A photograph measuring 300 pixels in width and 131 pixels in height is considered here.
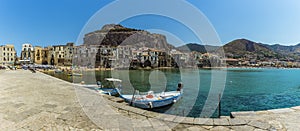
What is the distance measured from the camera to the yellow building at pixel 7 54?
204 ft

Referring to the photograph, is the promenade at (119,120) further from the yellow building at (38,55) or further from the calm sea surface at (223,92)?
the yellow building at (38,55)

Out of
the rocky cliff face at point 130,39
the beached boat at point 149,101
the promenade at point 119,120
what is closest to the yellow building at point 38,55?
the rocky cliff face at point 130,39

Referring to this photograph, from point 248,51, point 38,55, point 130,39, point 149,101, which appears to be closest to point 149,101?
point 149,101

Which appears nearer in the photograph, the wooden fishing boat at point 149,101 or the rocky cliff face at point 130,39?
the wooden fishing boat at point 149,101

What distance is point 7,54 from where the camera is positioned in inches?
2542

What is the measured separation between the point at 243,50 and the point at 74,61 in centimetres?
16449

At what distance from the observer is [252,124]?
4.00 metres

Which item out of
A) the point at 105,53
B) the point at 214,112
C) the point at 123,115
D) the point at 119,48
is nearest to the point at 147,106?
the point at 214,112

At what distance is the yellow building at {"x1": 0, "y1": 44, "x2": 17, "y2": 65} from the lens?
204 ft

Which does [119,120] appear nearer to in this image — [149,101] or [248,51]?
[149,101]

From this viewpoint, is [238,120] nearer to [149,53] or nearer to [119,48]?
[119,48]

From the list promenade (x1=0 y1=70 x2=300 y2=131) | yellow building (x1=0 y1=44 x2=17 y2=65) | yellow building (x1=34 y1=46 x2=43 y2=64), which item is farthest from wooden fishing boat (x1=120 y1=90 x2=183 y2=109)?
yellow building (x1=34 y1=46 x2=43 y2=64)

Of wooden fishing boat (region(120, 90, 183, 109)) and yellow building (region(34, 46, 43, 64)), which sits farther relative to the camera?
yellow building (region(34, 46, 43, 64))

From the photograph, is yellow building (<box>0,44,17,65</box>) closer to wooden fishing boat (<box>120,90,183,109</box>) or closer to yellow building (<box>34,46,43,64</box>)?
yellow building (<box>34,46,43,64</box>)
